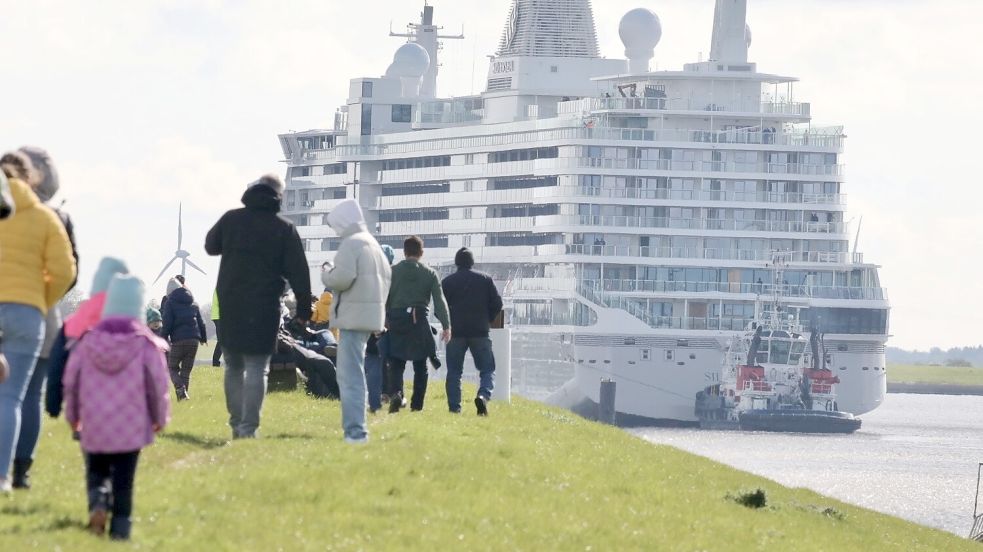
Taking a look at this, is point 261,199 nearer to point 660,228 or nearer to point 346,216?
point 346,216

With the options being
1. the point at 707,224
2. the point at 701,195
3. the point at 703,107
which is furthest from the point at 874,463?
the point at 703,107

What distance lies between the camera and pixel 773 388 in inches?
3236

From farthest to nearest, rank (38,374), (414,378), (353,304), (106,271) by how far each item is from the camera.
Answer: (414,378), (353,304), (38,374), (106,271)

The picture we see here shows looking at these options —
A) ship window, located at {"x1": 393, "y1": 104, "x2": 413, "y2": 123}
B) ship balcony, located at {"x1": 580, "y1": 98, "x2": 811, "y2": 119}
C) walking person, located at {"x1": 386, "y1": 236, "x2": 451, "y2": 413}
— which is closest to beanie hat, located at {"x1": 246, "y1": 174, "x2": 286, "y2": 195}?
walking person, located at {"x1": 386, "y1": 236, "x2": 451, "y2": 413}

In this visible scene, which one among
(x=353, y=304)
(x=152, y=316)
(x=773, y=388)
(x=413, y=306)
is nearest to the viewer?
(x=353, y=304)

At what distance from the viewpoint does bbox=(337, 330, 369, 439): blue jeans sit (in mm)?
17047

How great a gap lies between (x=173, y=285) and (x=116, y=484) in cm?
1378

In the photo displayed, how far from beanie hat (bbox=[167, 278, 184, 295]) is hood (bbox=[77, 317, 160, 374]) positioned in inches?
514

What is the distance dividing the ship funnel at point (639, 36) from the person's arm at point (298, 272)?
252 feet

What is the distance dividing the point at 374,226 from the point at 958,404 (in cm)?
8346

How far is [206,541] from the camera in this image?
11773 millimetres

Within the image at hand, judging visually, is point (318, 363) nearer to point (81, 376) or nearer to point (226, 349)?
point (226, 349)

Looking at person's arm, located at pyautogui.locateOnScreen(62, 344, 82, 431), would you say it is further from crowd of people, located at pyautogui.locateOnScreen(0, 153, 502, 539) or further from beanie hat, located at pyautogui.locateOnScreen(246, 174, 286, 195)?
beanie hat, located at pyautogui.locateOnScreen(246, 174, 286, 195)

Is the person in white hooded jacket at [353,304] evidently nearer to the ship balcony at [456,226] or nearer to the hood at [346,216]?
the hood at [346,216]
